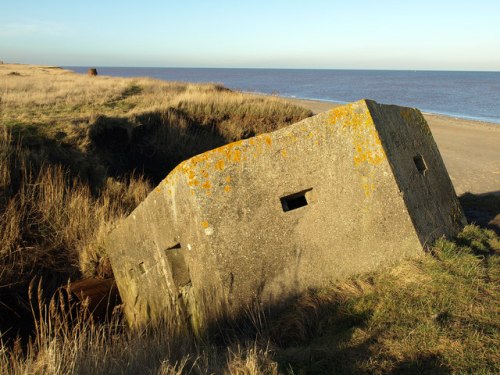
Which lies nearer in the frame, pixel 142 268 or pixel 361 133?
pixel 361 133

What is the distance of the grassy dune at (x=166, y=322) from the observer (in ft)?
7.59

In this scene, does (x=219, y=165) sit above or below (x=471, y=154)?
above

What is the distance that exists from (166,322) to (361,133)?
2283 mm

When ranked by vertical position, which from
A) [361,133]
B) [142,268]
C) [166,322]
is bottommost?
[166,322]

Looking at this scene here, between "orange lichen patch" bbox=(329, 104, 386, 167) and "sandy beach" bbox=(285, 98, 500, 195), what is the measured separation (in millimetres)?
7084

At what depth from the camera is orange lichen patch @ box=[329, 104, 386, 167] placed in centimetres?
334

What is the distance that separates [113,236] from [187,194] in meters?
1.75

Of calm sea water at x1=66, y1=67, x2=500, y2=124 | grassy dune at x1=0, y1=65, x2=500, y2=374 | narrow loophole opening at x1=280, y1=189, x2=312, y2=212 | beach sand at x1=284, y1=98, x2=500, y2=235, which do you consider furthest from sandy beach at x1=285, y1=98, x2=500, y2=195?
calm sea water at x1=66, y1=67, x2=500, y2=124

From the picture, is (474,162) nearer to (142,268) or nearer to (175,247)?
(142,268)

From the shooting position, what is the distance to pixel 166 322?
11.8 ft

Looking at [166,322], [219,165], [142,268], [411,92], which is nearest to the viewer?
[219,165]

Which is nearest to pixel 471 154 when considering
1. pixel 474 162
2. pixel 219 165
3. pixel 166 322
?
pixel 474 162

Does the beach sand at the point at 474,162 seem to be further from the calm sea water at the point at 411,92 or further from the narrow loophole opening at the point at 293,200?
the calm sea water at the point at 411,92

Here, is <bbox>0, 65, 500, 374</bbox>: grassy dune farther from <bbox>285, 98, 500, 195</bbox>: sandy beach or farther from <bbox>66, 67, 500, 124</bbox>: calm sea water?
<bbox>66, 67, 500, 124</bbox>: calm sea water
